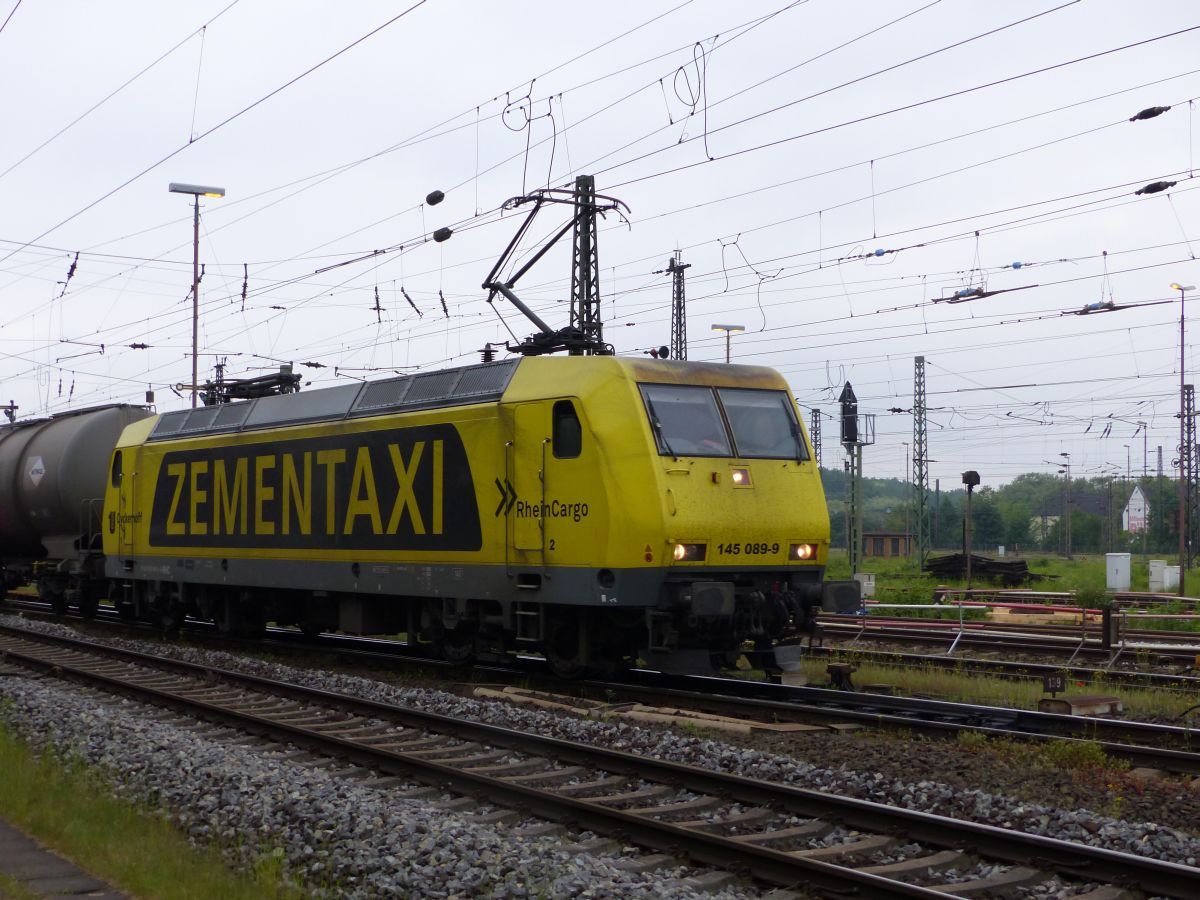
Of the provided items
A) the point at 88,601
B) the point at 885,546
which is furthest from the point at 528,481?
the point at 885,546

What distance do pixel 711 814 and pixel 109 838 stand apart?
12.5 ft

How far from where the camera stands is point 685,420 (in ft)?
43.8

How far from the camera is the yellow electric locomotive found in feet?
42.1

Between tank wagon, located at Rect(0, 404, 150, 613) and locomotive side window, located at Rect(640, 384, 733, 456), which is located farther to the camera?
tank wagon, located at Rect(0, 404, 150, 613)

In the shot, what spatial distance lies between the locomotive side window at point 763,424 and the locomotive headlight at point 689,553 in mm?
1315

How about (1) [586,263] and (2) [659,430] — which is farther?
(1) [586,263]

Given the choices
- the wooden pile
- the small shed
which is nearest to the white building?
the small shed

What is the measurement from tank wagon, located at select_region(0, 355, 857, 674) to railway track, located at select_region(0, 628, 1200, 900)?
243 cm

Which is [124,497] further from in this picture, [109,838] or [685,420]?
[109,838]

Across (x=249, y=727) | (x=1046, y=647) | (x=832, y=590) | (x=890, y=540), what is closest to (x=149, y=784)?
(x=249, y=727)

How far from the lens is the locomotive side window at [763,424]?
1384 centimetres

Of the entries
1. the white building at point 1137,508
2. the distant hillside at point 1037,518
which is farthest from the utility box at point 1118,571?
the distant hillside at point 1037,518

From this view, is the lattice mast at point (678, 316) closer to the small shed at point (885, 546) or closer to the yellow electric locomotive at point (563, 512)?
the yellow electric locomotive at point (563, 512)

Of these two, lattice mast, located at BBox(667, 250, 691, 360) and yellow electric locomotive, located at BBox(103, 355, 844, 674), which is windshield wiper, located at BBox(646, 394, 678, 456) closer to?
yellow electric locomotive, located at BBox(103, 355, 844, 674)
